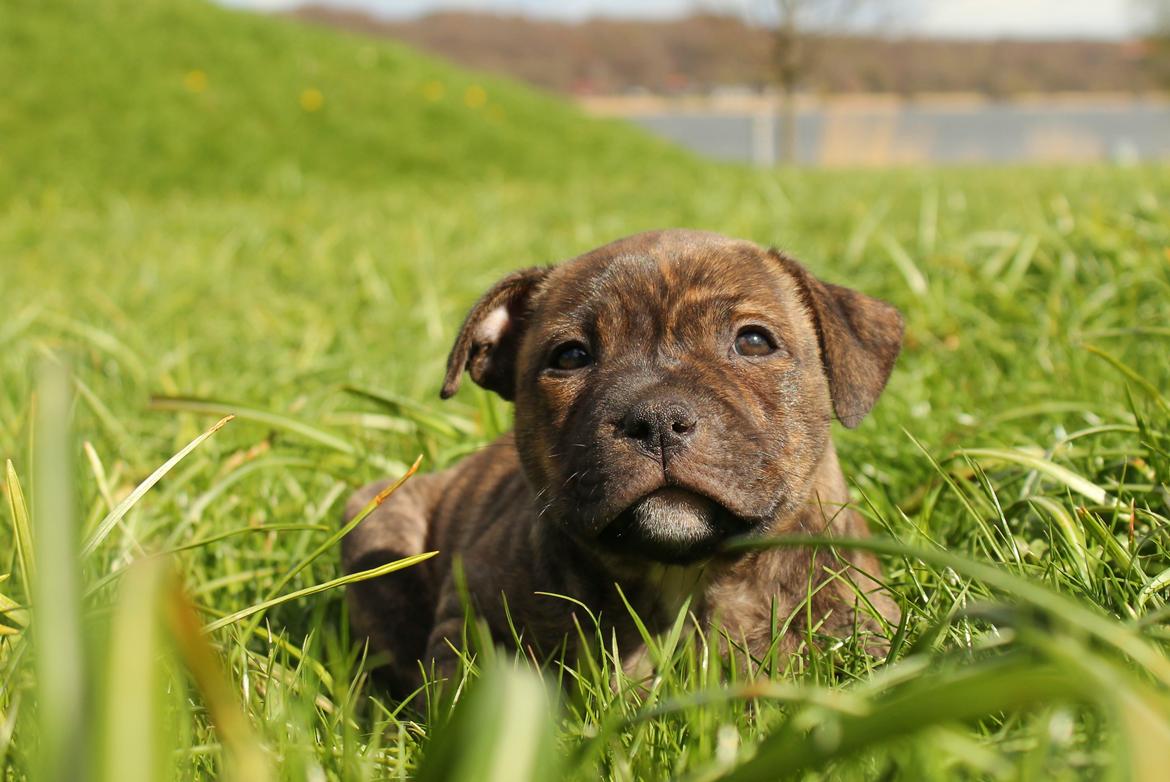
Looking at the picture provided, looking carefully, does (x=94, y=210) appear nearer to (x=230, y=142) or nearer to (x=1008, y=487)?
(x=230, y=142)

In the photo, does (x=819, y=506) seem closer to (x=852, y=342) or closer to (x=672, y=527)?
(x=852, y=342)

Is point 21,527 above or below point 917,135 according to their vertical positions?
below

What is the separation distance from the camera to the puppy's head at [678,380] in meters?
2.66

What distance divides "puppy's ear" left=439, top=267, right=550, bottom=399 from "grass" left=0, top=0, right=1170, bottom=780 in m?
0.53

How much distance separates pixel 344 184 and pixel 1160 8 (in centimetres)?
5301

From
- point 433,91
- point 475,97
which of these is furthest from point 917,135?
point 433,91

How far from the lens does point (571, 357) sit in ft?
10.4

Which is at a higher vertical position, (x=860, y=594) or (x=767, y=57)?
(x=767, y=57)

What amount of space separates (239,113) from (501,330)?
15.3 metres

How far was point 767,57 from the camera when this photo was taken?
38.2m

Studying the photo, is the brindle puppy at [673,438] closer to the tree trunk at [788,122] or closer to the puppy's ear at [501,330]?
the puppy's ear at [501,330]

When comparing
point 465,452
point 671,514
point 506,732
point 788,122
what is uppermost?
point 788,122

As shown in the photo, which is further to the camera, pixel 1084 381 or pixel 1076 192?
pixel 1076 192

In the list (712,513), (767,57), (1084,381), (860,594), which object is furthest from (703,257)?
(767,57)
